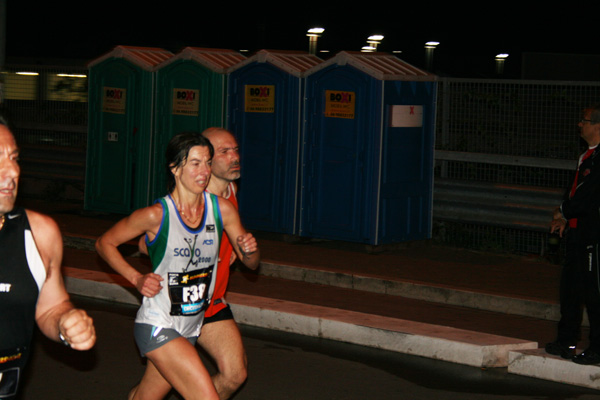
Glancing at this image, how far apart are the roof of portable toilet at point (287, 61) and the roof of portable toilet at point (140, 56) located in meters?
1.62

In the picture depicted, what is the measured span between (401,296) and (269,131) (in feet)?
11.3

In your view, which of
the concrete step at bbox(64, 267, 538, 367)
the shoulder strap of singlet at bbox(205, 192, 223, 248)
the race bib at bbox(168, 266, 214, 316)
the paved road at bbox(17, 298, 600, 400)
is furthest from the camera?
the concrete step at bbox(64, 267, 538, 367)

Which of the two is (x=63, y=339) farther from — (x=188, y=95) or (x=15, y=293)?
(x=188, y=95)

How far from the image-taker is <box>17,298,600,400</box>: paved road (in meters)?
6.49

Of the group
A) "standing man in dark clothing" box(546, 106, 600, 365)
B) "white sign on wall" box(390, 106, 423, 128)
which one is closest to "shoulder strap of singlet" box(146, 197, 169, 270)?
"standing man in dark clothing" box(546, 106, 600, 365)

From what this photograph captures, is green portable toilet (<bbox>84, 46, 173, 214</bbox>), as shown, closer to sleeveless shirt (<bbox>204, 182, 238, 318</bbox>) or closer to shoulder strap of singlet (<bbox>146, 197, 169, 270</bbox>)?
sleeveless shirt (<bbox>204, 182, 238, 318</bbox>)

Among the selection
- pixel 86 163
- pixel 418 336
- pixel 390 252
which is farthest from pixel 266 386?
pixel 86 163

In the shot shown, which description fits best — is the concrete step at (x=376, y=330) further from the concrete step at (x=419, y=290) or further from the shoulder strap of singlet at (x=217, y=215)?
the shoulder strap of singlet at (x=217, y=215)

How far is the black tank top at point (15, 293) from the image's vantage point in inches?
122

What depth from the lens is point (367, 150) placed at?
1136cm

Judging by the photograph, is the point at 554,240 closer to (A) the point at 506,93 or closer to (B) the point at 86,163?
(A) the point at 506,93

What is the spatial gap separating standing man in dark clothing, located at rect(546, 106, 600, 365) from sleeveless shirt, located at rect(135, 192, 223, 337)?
3.11 metres

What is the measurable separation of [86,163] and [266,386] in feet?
27.0

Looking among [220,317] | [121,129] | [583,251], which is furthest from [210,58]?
[220,317]
